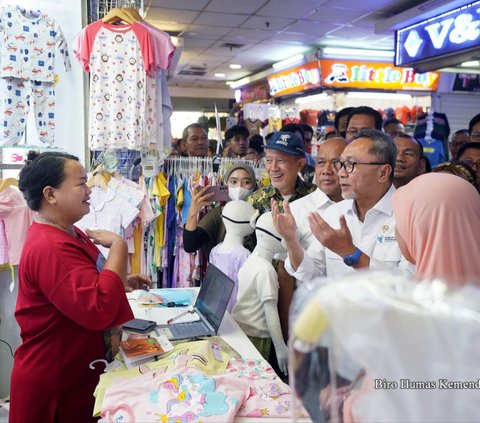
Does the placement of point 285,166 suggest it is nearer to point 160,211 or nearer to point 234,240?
point 234,240

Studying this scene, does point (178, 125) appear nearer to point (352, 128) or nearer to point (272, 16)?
point (272, 16)

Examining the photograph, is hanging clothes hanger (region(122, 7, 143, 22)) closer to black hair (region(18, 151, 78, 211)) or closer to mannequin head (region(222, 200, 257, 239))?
mannequin head (region(222, 200, 257, 239))

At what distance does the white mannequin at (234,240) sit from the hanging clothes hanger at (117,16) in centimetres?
187

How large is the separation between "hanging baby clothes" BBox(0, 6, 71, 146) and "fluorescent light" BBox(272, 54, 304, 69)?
692 centimetres

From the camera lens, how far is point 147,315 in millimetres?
2445

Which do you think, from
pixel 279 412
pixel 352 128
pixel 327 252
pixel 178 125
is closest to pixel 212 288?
pixel 327 252

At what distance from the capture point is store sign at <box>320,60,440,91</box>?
29.3 ft

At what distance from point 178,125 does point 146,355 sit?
13.3m

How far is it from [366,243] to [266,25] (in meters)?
6.10

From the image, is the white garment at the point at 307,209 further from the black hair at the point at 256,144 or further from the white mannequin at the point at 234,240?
the black hair at the point at 256,144

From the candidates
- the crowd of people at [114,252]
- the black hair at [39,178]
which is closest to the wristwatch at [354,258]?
the crowd of people at [114,252]

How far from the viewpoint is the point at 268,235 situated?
2410 mm

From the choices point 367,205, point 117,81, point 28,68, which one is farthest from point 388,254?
point 28,68

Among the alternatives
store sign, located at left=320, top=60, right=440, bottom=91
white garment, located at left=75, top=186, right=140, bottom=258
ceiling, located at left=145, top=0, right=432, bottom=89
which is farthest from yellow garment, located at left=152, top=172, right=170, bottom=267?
store sign, located at left=320, top=60, right=440, bottom=91
